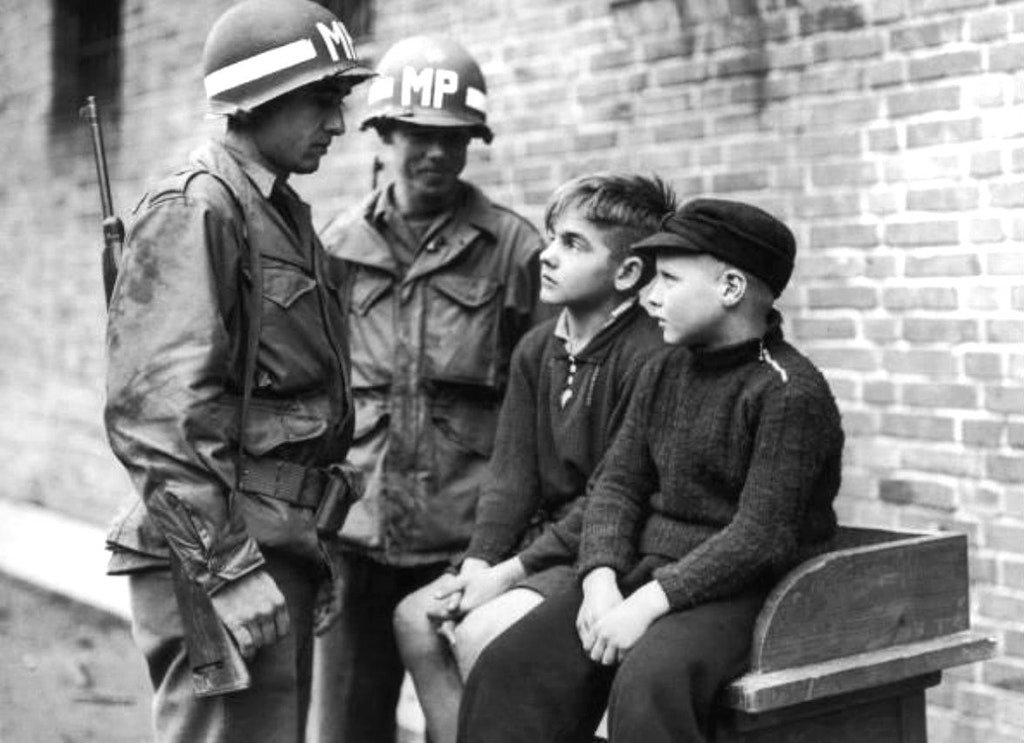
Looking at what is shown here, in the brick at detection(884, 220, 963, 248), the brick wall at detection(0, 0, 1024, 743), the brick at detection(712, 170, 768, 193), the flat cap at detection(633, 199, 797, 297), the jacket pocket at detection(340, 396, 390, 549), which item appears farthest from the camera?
the brick at detection(712, 170, 768, 193)

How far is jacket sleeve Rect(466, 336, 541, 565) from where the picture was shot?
4.18 meters

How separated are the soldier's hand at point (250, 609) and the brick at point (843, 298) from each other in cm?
225

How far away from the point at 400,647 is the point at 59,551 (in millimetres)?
5494

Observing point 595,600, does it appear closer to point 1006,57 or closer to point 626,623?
point 626,623

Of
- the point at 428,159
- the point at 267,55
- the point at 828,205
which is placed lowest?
the point at 828,205

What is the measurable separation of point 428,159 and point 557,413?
904 millimetres

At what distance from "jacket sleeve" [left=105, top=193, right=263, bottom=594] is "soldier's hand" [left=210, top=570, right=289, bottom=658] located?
25 mm

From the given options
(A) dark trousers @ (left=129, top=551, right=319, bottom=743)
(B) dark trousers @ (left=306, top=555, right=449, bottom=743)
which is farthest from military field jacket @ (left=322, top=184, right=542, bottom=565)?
(A) dark trousers @ (left=129, top=551, right=319, bottom=743)

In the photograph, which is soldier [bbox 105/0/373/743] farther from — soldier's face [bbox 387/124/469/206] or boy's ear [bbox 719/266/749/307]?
boy's ear [bbox 719/266/749/307]

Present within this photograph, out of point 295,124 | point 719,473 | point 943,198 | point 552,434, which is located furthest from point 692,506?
point 943,198

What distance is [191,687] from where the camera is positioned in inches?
143

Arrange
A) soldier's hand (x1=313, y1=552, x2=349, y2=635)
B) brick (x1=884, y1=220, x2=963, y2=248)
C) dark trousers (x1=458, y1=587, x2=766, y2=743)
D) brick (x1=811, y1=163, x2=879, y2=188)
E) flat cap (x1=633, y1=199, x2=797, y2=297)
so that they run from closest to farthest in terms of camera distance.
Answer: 1. dark trousers (x1=458, y1=587, x2=766, y2=743)
2. flat cap (x1=633, y1=199, x2=797, y2=297)
3. soldier's hand (x1=313, y1=552, x2=349, y2=635)
4. brick (x1=884, y1=220, x2=963, y2=248)
5. brick (x1=811, y1=163, x2=879, y2=188)

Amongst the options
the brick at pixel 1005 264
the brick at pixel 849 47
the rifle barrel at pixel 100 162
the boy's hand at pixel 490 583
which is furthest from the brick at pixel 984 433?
the rifle barrel at pixel 100 162

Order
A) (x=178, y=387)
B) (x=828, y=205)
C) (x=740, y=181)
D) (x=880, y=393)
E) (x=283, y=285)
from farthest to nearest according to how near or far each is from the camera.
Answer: (x=740, y=181)
(x=828, y=205)
(x=880, y=393)
(x=283, y=285)
(x=178, y=387)
